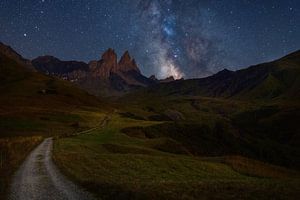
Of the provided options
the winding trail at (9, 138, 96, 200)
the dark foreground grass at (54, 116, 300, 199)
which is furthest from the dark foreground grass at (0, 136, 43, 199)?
the dark foreground grass at (54, 116, 300, 199)

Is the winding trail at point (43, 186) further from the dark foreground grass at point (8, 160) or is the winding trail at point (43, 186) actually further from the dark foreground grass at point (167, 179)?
the dark foreground grass at point (167, 179)

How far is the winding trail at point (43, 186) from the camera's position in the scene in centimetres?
2506

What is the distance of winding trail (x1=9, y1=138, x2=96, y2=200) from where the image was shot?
82.2 feet

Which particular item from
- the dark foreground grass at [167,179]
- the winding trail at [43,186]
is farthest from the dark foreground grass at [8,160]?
the dark foreground grass at [167,179]

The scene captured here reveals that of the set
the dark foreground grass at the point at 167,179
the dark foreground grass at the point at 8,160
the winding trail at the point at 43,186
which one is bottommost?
the dark foreground grass at the point at 8,160

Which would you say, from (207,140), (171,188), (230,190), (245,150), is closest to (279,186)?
(230,190)

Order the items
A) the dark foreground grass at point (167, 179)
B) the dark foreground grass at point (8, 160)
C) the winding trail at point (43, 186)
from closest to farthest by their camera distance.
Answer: the dark foreground grass at point (167, 179)
the winding trail at point (43, 186)
the dark foreground grass at point (8, 160)

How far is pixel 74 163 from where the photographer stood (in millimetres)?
43781

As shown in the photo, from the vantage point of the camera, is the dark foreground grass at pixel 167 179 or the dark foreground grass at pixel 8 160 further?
the dark foreground grass at pixel 8 160

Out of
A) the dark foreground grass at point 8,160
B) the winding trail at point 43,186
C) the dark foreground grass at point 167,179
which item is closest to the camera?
the dark foreground grass at point 167,179

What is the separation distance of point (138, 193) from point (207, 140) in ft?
448

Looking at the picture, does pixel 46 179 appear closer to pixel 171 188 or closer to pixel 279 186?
pixel 171 188

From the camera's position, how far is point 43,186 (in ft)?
95.3

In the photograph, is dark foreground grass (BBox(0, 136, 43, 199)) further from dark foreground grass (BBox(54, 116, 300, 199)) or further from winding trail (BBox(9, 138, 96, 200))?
dark foreground grass (BBox(54, 116, 300, 199))
